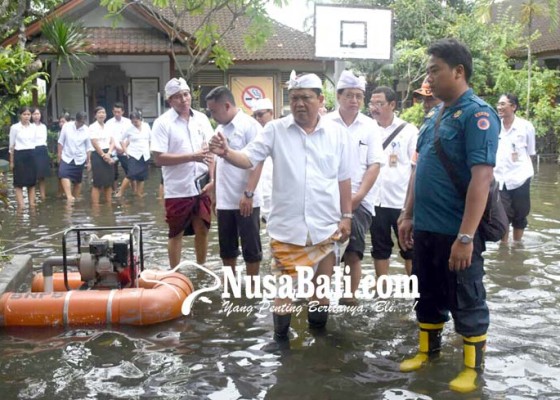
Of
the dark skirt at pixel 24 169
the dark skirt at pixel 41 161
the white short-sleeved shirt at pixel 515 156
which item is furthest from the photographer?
the dark skirt at pixel 41 161

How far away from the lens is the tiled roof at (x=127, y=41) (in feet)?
68.9

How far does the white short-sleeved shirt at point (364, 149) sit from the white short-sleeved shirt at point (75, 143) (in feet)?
28.6

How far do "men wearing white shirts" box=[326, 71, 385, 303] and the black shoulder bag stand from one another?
1.63m

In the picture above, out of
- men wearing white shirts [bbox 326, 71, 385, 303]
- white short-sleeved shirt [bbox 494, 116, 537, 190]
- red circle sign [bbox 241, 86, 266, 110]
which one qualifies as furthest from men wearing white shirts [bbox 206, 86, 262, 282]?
red circle sign [bbox 241, 86, 266, 110]

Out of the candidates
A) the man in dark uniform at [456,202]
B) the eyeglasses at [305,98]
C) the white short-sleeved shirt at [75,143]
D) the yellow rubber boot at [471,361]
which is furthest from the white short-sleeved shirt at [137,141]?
the yellow rubber boot at [471,361]

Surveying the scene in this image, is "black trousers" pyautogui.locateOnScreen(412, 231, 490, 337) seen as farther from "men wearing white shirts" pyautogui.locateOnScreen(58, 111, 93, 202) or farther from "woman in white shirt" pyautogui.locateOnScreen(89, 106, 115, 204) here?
"men wearing white shirts" pyautogui.locateOnScreen(58, 111, 93, 202)

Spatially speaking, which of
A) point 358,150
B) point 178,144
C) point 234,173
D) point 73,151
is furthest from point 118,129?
point 358,150

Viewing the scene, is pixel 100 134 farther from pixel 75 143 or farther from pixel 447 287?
pixel 447 287

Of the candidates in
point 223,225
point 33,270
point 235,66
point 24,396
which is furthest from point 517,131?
point 235,66

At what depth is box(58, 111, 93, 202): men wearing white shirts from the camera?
13586 millimetres

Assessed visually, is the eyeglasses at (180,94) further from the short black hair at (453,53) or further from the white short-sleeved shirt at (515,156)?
the white short-sleeved shirt at (515,156)

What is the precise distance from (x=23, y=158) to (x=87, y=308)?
8248 mm

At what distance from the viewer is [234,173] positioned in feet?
21.3

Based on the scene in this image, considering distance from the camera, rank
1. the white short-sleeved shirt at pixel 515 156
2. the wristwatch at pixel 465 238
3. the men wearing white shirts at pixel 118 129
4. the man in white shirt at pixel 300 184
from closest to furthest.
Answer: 1. the wristwatch at pixel 465 238
2. the man in white shirt at pixel 300 184
3. the white short-sleeved shirt at pixel 515 156
4. the men wearing white shirts at pixel 118 129
